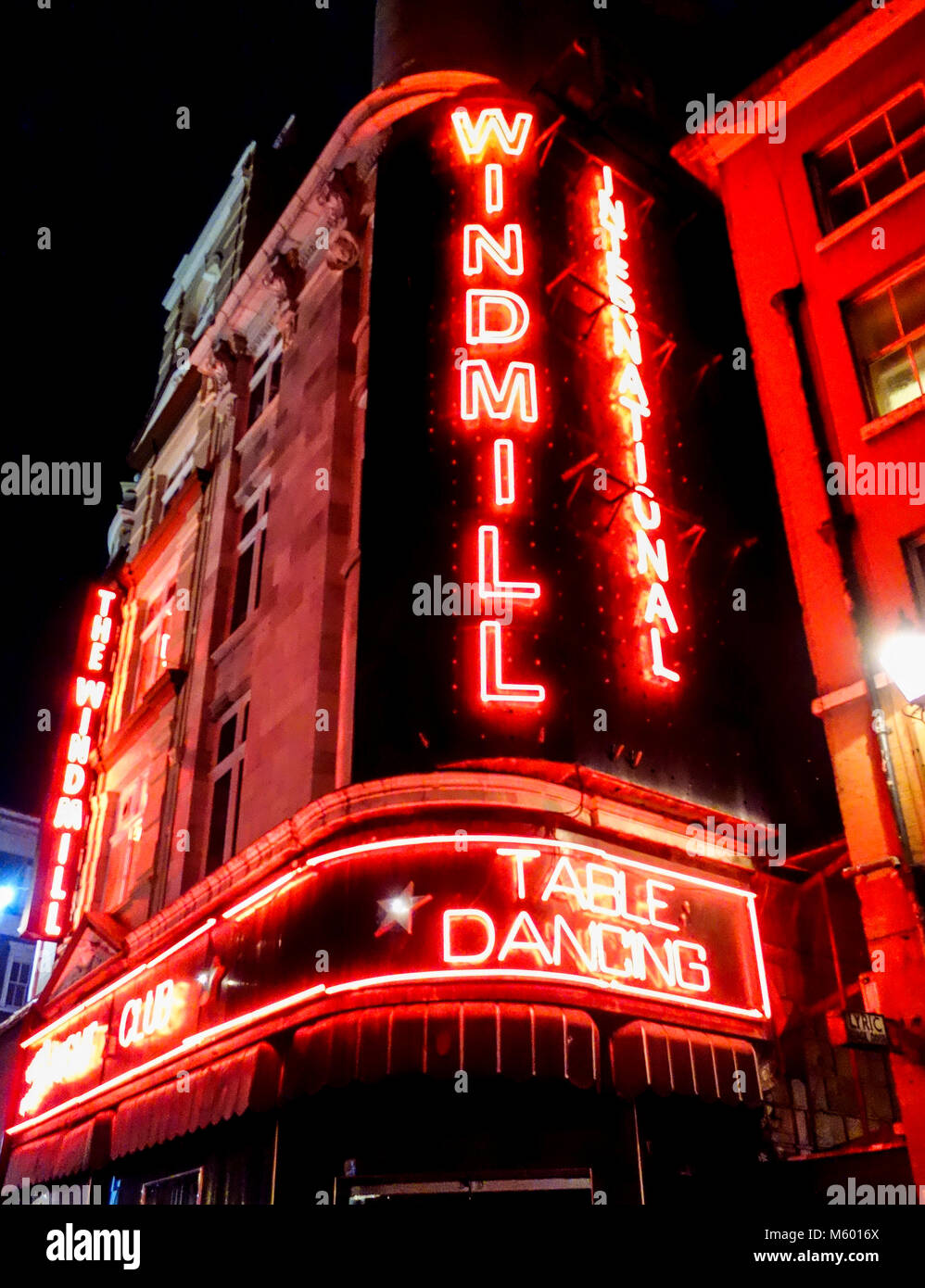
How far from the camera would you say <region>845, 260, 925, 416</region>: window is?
14039mm

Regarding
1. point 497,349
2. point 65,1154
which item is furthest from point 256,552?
point 65,1154

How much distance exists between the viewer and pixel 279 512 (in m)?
17.4

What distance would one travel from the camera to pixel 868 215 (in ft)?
48.9

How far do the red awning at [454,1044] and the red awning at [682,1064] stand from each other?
50 centimetres

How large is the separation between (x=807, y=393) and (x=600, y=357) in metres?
2.98

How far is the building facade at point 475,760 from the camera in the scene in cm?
1098

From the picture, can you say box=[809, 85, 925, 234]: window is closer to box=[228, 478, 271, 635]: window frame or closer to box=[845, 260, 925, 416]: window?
box=[845, 260, 925, 416]: window

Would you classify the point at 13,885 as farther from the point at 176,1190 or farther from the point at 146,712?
the point at 176,1190

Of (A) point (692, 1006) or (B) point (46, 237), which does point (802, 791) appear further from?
(B) point (46, 237)

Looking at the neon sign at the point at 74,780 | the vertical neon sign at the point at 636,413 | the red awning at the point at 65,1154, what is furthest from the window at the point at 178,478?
the red awning at the point at 65,1154

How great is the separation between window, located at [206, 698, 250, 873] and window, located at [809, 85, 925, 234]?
38.9 ft

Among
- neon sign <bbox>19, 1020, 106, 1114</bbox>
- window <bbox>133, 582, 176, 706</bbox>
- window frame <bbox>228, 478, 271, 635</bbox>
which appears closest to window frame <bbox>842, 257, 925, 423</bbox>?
window frame <bbox>228, 478, 271, 635</bbox>

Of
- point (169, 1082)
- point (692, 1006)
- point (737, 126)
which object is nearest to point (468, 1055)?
point (692, 1006)

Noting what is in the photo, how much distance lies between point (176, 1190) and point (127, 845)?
770cm
